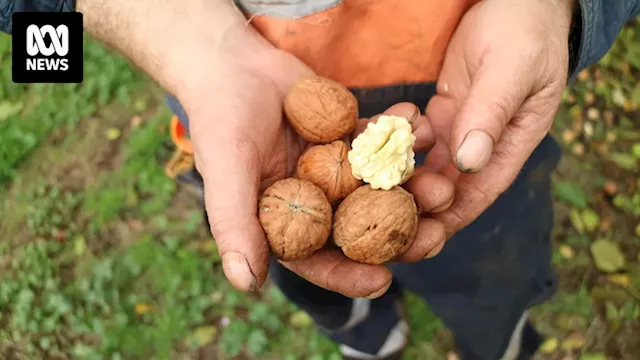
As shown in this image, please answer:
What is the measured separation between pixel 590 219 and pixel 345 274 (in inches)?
66.0

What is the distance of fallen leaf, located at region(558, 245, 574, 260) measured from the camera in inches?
107

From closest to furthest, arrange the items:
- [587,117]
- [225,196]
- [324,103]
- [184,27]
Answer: [225,196] → [324,103] → [184,27] → [587,117]

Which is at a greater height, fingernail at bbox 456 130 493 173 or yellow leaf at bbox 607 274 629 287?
fingernail at bbox 456 130 493 173

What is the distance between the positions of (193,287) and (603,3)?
1.82 m

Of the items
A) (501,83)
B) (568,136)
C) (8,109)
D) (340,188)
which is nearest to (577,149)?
(568,136)

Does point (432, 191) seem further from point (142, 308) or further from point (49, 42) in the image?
point (142, 308)

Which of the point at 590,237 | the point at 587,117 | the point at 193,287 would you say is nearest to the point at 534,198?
the point at 590,237

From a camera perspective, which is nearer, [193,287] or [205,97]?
[205,97]

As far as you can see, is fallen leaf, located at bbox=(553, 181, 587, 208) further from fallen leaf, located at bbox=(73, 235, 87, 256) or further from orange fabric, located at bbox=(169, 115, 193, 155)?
fallen leaf, located at bbox=(73, 235, 87, 256)

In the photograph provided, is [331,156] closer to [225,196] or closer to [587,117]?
[225,196]

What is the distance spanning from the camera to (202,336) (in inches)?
102

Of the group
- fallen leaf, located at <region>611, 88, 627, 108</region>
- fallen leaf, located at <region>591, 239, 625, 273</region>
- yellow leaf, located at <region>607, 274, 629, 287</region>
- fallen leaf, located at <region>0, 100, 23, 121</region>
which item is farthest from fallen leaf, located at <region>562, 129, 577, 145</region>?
fallen leaf, located at <region>0, 100, 23, 121</region>

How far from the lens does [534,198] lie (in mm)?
2117

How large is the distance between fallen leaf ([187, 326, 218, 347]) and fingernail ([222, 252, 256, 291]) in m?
1.33
